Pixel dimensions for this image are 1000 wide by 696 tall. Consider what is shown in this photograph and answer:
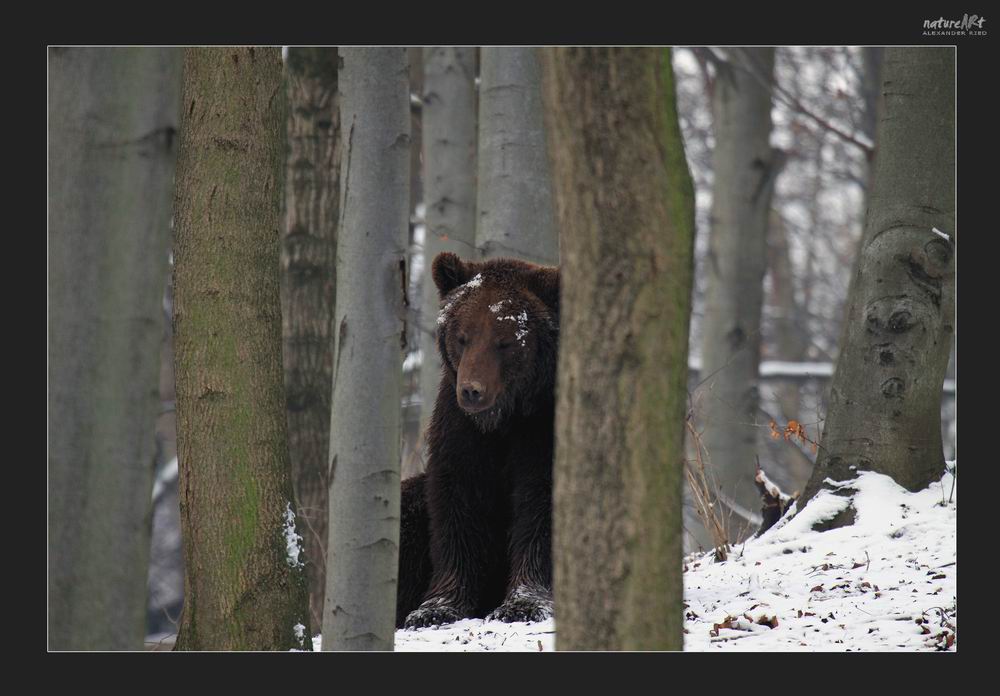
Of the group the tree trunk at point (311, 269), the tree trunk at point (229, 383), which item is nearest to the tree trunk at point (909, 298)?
the tree trunk at point (229, 383)

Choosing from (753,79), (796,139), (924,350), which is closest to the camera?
(924,350)

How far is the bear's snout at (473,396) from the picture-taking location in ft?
18.3

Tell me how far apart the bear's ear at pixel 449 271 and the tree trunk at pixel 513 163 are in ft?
4.09

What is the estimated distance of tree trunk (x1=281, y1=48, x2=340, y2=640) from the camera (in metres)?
8.64

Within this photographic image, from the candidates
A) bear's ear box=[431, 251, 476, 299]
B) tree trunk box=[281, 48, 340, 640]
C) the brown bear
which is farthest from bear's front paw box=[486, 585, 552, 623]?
tree trunk box=[281, 48, 340, 640]

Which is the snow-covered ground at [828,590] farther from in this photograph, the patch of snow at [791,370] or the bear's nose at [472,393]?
the patch of snow at [791,370]

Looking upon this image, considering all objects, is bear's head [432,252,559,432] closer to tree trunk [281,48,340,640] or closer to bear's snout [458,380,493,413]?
bear's snout [458,380,493,413]

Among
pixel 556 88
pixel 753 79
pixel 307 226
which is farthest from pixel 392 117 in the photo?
pixel 753 79

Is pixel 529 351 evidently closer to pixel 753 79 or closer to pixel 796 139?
pixel 753 79

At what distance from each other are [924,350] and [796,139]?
1647 cm

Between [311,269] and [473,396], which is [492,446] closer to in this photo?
[473,396]

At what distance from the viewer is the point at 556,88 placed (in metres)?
3.13

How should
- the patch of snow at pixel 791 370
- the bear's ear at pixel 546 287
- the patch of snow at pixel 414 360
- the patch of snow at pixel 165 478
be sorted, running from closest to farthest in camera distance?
the bear's ear at pixel 546 287, the patch of snow at pixel 414 360, the patch of snow at pixel 791 370, the patch of snow at pixel 165 478

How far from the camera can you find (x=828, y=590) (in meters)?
5.17
